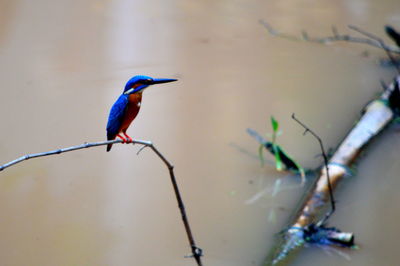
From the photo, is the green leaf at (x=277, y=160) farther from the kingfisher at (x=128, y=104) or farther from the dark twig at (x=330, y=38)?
the kingfisher at (x=128, y=104)

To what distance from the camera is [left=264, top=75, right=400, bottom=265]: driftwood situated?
1.94 m

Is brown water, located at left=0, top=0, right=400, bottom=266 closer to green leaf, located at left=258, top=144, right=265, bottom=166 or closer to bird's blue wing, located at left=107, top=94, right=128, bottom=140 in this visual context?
green leaf, located at left=258, top=144, right=265, bottom=166

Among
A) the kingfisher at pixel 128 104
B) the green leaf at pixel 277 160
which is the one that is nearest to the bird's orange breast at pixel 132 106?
the kingfisher at pixel 128 104

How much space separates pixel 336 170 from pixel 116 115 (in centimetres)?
146

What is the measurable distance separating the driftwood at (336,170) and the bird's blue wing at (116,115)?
1003 mm

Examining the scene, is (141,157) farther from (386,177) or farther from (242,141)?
(386,177)

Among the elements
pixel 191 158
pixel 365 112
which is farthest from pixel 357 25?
pixel 191 158

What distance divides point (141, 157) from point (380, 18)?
2.00m

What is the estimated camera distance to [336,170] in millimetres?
2254

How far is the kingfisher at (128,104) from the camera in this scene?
0.93m

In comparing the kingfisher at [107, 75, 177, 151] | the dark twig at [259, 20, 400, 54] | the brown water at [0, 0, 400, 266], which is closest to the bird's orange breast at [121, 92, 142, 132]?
the kingfisher at [107, 75, 177, 151]

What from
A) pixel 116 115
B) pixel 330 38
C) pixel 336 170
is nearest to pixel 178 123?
pixel 336 170

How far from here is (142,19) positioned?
3441 mm

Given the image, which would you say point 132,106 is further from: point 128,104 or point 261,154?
point 261,154
